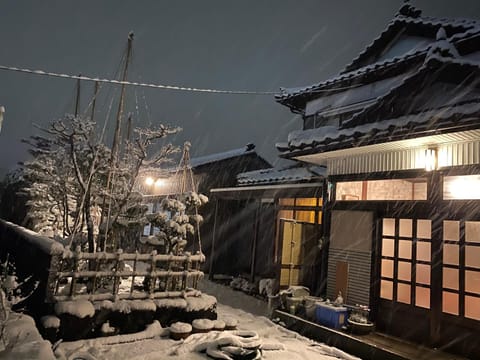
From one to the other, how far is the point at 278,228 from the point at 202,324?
5215 mm

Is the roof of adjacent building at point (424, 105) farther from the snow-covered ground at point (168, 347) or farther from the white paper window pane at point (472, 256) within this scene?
the snow-covered ground at point (168, 347)

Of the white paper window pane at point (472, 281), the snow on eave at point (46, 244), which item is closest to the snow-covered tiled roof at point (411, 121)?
the white paper window pane at point (472, 281)

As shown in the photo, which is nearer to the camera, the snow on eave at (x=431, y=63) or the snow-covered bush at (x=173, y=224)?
the snow on eave at (x=431, y=63)

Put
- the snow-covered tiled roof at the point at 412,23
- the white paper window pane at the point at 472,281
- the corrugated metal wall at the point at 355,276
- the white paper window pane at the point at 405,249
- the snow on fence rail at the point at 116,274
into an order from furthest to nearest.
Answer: the snow-covered tiled roof at the point at 412,23 < the corrugated metal wall at the point at 355,276 < the white paper window pane at the point at 405,249 < the snow on fence rail at the point at 116,274 < the white paper window pane at the point at 472,281

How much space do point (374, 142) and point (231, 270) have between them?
34.3 ft

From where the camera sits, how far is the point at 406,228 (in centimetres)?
732

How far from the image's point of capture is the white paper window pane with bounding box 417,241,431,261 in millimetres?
6852

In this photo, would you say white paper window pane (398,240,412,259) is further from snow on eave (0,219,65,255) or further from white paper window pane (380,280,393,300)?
snow on eave (0,219,65,255)

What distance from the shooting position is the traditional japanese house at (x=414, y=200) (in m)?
6.27

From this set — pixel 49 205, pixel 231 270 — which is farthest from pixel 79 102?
pixel 231 270

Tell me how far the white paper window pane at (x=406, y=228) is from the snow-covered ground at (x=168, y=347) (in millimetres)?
2771

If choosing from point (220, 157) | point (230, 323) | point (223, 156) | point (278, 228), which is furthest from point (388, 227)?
point (223, 156)

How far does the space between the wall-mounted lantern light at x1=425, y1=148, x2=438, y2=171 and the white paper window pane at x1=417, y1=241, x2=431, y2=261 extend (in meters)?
1.55

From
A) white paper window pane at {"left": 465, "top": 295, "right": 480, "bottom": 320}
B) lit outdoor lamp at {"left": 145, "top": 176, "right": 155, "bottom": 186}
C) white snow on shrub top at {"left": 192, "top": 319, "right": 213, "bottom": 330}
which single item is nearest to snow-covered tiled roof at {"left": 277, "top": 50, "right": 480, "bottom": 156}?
white paper window pane at {"left": 465, "top": 295, "right": 480, "bottom": 320}
